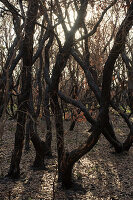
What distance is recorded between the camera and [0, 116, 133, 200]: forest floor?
6238 mm

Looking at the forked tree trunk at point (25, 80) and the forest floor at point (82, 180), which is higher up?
the forked tree trunk at point (25, 80)

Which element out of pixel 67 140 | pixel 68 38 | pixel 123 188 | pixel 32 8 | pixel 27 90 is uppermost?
pixel 32 8

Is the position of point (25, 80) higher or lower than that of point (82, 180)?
higher

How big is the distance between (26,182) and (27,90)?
2649mm

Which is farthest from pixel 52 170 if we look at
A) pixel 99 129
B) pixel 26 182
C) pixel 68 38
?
pixel 68 38

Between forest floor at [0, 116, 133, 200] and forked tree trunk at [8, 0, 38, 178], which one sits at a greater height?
forked tree trunk at [8, 0, 38, 178]

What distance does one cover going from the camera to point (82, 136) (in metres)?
13.9

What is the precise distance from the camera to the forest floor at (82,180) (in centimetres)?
624

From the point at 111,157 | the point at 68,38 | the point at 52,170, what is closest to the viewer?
the point at 68,38

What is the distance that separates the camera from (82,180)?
7367mm

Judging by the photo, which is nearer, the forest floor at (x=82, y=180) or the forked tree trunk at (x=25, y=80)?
the forest floor at (x=82, y=180)

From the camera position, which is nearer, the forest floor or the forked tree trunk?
the forest floor

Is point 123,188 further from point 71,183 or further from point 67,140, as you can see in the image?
point 67,140

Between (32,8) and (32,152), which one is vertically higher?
(32,8)
